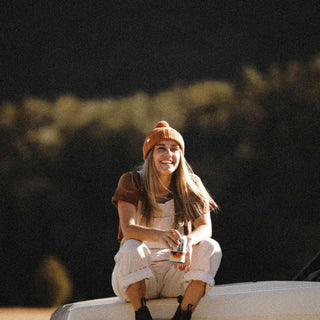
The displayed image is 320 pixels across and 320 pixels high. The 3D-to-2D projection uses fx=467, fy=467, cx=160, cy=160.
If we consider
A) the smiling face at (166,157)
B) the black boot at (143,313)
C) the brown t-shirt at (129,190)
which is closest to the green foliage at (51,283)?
the brown t-shirt at (129,190)

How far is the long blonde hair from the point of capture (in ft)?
6.66

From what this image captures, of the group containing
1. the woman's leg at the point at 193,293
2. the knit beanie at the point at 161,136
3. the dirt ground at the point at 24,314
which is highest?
the knit beanie at the point at 161,136

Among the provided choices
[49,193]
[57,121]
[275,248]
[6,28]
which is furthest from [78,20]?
[275,248]

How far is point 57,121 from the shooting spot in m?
4.18

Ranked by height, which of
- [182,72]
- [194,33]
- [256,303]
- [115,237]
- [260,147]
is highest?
[194,33]

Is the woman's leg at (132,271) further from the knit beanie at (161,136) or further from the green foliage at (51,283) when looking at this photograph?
the green foliage at (51,283)

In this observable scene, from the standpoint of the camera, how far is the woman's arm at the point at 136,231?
172 centimetres

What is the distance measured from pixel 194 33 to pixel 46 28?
4.43 feet

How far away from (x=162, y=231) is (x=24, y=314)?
2449 millimetres

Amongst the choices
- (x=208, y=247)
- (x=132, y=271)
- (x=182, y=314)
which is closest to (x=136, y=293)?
(x=132, y=271)

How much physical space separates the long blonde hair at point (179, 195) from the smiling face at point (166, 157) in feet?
0.10

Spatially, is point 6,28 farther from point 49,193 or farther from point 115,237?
point 115,237

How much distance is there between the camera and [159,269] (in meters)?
1.88

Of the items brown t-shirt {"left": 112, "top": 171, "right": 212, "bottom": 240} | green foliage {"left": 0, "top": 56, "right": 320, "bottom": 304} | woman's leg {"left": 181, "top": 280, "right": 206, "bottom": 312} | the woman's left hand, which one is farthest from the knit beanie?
green foliage {"left": 0, "top": 56, "right": 320, "bottom": 304}
